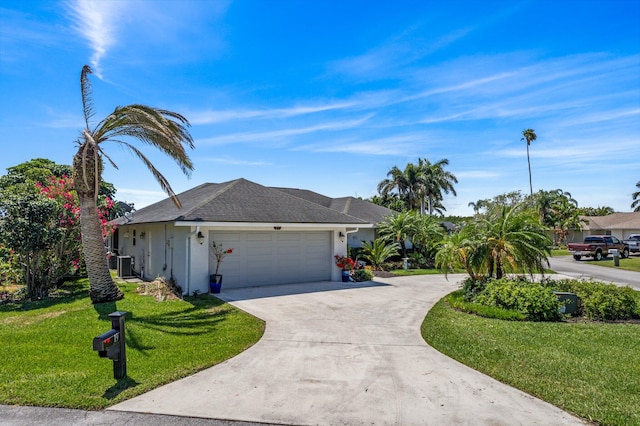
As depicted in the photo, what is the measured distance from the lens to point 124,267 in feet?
53.0

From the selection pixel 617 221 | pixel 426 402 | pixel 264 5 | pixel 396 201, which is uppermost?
pixel 264 5

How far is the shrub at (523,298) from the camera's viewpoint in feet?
28.2

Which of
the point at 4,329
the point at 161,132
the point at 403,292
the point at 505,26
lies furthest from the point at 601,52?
the point at 4,329

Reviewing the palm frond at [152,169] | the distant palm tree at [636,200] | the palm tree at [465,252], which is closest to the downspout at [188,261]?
the palm frond at [152,169]

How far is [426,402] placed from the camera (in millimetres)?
4453

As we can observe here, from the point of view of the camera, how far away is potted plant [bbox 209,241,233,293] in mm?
11680

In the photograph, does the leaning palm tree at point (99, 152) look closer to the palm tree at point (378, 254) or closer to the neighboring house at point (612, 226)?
the palm tree at point (378, 254)

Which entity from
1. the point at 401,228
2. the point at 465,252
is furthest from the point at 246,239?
the point at 401,228

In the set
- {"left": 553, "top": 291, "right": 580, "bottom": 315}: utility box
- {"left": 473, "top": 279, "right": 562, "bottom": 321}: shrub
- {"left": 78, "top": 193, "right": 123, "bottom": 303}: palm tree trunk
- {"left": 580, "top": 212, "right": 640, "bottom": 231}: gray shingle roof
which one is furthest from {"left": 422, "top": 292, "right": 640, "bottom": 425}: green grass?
{"left": 580, "top": 212, "right": 640, "bottom": 231}: gray shingle roof

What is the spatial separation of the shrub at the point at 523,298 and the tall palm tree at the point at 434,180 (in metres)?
27.1

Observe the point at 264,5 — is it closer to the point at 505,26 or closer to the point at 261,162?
the point at 505,26

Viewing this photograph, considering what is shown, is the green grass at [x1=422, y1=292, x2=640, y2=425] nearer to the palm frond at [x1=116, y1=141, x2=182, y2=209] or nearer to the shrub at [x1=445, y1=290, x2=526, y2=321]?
the shrub at [x1=445, y1=290, x2=526, y2=321]

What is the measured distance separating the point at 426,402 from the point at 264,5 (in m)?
10.1

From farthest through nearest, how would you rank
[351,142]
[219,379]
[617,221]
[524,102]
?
[617,221] → [351,142] → [524,102] → [219,379]
